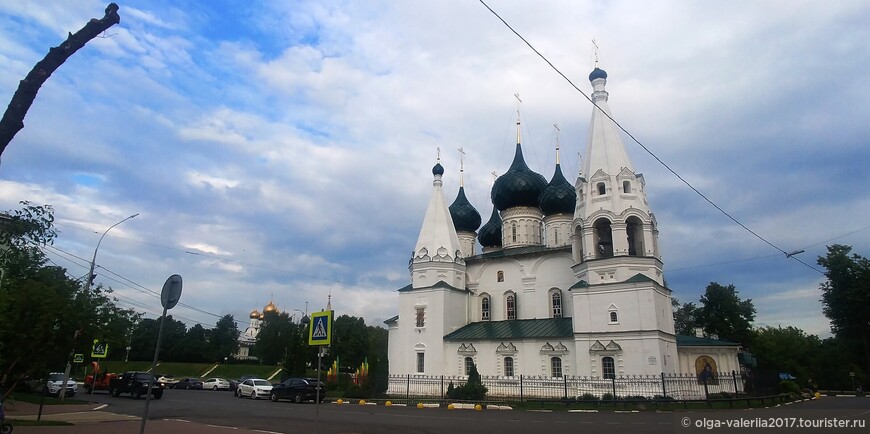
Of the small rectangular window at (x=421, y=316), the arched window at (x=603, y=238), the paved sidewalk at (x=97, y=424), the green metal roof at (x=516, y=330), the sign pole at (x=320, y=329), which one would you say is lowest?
the paved sidewalk at (x=97, y=424)

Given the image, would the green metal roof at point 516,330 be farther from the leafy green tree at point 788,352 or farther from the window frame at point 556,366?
the leafy green tree at point 788,352

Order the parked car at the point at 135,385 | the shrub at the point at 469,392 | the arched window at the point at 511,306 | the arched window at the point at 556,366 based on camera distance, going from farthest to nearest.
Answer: the arched window at the point at 511,306 → the arched window at the point at 556,366 → the parked car at the point at 135,385 → the shrub at the point at 469,392

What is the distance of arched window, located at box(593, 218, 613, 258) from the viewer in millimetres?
28095

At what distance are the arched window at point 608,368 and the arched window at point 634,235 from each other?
5.45 meters

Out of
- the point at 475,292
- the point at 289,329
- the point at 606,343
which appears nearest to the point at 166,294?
the point at 606,343

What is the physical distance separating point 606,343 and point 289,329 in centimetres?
4934

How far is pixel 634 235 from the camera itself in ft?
93.8

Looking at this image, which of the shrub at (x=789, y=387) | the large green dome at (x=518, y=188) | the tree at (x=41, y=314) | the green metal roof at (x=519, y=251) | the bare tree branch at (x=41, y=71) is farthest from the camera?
the large green dome at (x=518, y=188)

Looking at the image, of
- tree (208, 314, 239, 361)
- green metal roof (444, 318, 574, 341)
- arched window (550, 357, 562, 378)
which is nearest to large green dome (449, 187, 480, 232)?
green metal roof (444, 318, 574, 341)

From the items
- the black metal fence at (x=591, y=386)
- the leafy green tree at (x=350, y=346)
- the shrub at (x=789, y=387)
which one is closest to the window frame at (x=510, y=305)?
the black metal fence at (x=591, y=386)

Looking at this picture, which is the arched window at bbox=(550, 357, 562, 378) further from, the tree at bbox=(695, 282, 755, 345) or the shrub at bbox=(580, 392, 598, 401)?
the tree at bbox=(695, 282, 755, 345)

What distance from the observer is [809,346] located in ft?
201

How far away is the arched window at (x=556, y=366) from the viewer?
1097 inches

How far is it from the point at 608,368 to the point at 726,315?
98.3 feet
